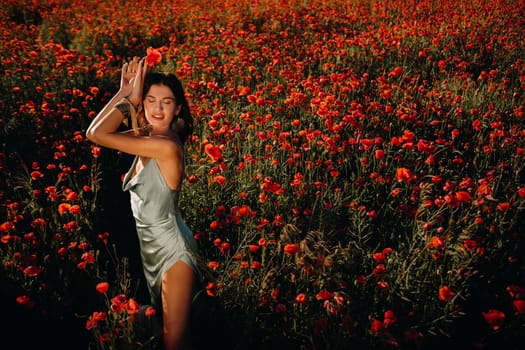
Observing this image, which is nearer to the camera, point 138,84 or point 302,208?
point 138,84

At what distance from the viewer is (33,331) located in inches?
75.9

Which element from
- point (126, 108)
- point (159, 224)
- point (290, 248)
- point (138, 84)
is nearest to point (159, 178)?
point (159, 224)

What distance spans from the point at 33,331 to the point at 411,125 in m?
3.49

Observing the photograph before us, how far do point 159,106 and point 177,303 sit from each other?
106 cm

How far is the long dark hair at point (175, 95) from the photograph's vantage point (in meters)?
1.97

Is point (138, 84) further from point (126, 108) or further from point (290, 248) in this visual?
point (290, 248)

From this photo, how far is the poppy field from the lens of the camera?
180 cm

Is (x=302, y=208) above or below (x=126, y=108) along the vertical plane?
below

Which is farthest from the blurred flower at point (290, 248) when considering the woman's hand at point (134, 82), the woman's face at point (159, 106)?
the woman's hand at point (134, 82)

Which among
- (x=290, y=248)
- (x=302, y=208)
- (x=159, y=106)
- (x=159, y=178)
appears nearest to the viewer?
(x=290, y=248)

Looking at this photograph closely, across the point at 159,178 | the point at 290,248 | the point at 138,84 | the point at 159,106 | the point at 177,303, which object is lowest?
the point at 177,303

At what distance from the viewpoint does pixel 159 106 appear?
6.48ft

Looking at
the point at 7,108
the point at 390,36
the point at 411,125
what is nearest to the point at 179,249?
the point at 411,125

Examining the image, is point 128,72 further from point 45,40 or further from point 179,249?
point 45,40
